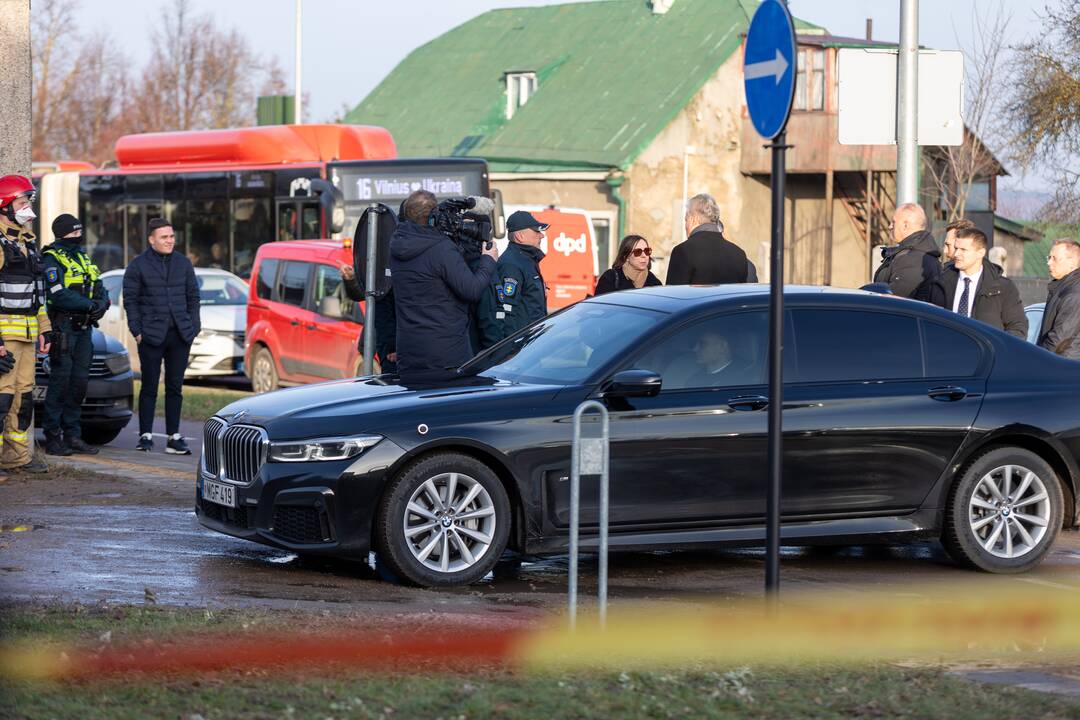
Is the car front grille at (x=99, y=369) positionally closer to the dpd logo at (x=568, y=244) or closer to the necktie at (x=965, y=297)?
the necktie at (x=965, y=297)

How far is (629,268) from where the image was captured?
12.5 m

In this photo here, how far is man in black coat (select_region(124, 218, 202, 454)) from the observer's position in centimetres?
1472

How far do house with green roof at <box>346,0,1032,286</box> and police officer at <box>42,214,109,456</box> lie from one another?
29.4m

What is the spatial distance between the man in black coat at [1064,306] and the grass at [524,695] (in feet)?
20.0

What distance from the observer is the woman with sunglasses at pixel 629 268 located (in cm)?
1243

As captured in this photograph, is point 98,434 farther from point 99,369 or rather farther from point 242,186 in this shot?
point 242,186

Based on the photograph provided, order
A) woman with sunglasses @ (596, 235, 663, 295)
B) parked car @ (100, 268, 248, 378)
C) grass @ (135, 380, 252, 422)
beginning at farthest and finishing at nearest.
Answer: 1. parked car @ (100, 268, 248, 378)
2. grass @ (135, 380, 252, 422)
3. woman with sunglasses @ (596, 235, 663, 295)

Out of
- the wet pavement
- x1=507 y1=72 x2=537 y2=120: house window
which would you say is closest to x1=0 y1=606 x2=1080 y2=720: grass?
the wet pavement

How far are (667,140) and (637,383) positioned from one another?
3598 cm

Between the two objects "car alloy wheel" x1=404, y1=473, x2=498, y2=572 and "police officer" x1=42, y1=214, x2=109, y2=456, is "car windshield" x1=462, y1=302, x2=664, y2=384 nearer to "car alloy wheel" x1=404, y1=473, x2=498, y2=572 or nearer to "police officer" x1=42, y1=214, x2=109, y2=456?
"car alloy wheel" x1=404, y1=473, x2=498, y2=572

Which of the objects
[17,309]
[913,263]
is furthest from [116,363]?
[913,263]

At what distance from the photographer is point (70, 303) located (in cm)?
1366

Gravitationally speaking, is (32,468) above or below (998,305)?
below

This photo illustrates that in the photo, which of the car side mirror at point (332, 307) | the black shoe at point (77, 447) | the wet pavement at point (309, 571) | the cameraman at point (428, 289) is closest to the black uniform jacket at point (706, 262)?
the cameraman at point (428, 289)
